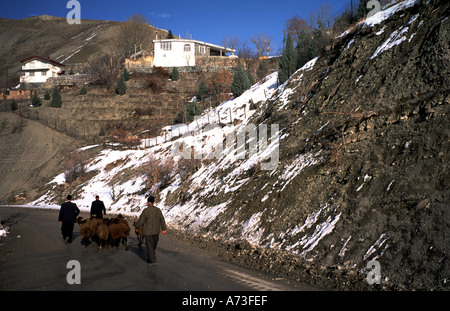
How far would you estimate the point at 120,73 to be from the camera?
60062 mm

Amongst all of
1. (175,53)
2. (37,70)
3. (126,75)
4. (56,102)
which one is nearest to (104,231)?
(56,102)

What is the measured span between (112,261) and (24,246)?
4.32 m

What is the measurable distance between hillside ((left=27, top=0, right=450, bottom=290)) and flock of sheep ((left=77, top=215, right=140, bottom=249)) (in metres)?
2.91

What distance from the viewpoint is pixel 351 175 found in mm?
10250

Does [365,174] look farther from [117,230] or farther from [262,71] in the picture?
[262,71]

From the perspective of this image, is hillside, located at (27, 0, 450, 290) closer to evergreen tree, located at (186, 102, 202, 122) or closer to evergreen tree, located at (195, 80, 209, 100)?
evergreen tree, located at (186, 102, 202, 122)

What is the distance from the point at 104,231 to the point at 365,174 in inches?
321

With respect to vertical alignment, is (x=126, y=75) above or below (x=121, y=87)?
above

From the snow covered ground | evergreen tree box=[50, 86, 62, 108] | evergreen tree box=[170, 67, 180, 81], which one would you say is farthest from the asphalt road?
evergreen tree box=[170, 67, 180, 81]

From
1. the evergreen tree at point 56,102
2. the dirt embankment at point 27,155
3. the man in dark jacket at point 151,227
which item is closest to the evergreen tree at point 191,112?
the dirt embankment at point 27,155

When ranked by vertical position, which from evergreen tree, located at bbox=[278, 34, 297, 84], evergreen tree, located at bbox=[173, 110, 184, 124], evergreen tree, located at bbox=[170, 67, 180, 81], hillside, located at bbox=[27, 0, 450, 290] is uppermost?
evergreen tree, located at bbox=[170, 67, 180, 81]

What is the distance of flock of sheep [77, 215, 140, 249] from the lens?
1100 centimetres

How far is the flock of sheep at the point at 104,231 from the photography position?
11.0 meters

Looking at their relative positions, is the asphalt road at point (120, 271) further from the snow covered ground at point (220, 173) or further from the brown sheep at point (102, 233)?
the snow covered ground at point (220, 173)
